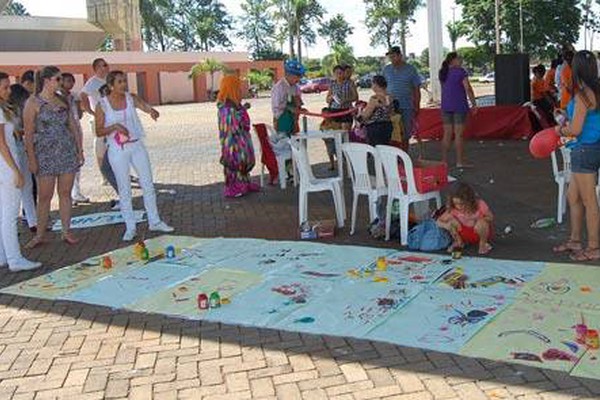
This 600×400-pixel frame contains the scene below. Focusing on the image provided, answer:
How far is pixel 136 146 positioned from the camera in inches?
292

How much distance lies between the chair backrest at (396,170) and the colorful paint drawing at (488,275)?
948 mm

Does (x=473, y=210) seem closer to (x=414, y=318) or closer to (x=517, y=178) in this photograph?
(x=414, y=318)

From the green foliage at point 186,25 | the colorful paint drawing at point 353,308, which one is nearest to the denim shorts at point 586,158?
the colorful paint drawing at point 353,308

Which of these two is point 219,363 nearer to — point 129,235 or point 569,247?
point 569,247

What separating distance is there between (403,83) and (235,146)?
238 centimetres

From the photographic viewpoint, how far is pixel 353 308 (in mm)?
4945

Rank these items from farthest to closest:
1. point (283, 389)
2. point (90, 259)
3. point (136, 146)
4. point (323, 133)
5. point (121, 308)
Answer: point (323, 133), point (136, 146), point (90, 259), point (121, 308), point (283, 389)

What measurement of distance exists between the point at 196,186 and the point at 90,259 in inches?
160

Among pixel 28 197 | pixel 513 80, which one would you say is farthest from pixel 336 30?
pixel 28 197

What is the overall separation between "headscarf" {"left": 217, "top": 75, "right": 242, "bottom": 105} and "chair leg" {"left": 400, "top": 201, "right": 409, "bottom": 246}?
3462 mm

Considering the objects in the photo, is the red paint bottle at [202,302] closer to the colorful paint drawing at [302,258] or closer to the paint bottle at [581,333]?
the colorful paint drawing at [302,258]

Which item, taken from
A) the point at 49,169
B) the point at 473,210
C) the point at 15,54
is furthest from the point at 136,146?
the point at 15,54

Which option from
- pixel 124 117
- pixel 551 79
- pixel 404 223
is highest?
pixel 551 79

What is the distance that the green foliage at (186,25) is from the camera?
8131cm
